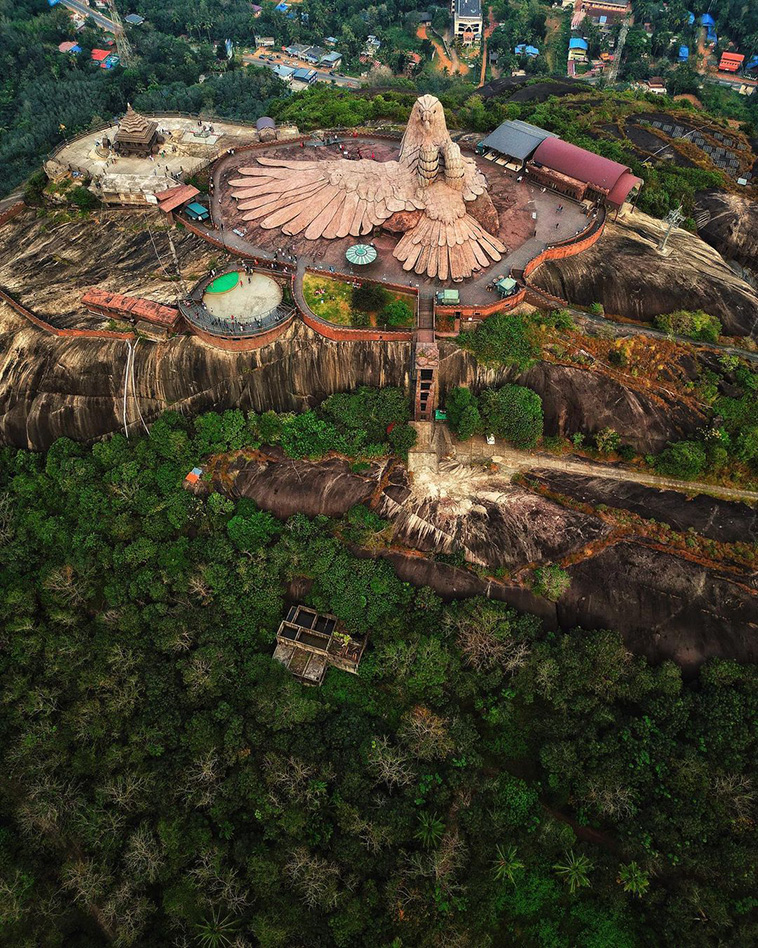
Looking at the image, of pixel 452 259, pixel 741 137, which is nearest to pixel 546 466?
pixel 452 259

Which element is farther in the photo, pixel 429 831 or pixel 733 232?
pixel 733 232

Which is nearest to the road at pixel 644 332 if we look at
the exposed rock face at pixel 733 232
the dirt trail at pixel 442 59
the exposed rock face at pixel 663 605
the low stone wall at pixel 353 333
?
the low stone wall at pixel 353 333

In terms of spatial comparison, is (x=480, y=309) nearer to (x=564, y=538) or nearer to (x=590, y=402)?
(x=590, y=402)

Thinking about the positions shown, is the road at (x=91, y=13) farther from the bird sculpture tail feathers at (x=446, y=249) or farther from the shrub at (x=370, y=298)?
the shrub at (x=370, y=298)

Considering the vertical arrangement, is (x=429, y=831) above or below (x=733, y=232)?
below

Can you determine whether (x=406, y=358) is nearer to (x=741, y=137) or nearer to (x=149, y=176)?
(x=149, y=176)

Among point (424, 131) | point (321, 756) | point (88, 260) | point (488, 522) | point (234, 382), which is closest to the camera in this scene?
point (321, 756)

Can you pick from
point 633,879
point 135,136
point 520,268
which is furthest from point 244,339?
point 633,879
